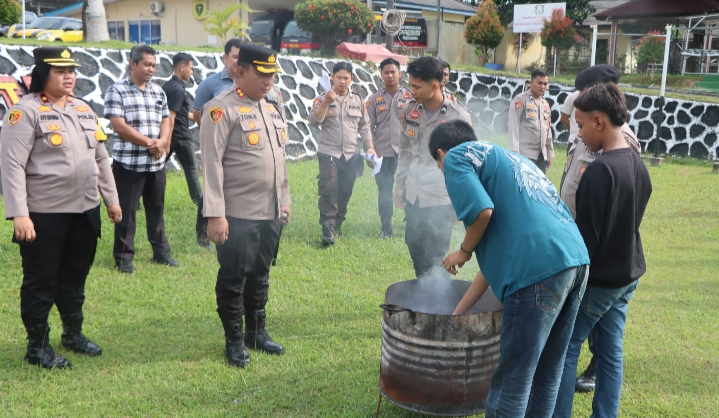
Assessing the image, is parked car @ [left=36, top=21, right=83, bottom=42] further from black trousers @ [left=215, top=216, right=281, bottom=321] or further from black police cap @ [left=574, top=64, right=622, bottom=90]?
black police cap @ [left=574, top=64, right=622, bottom=90]

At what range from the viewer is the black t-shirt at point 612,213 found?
10.0ft

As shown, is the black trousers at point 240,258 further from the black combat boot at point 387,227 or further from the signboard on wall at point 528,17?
the signboard on wall at point 528,17

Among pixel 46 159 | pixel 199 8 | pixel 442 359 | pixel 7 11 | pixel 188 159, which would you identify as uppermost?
pixel 199 8

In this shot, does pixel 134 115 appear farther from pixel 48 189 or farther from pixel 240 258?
pixel 240 258

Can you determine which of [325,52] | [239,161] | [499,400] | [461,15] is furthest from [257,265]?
[461,15]

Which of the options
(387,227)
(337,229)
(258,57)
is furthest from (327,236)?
(258,57)

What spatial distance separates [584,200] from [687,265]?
4761 mm

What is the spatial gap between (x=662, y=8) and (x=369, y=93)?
15474mm

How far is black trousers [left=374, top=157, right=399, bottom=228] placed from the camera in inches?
323

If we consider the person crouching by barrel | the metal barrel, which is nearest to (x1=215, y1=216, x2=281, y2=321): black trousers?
the metal barrel

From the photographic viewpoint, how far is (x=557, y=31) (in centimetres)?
2333

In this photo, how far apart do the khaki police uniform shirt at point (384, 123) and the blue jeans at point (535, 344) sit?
535 centimetres

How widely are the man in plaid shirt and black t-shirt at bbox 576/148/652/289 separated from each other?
450cm

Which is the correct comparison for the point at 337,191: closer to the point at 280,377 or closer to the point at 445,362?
the point at 280,377
